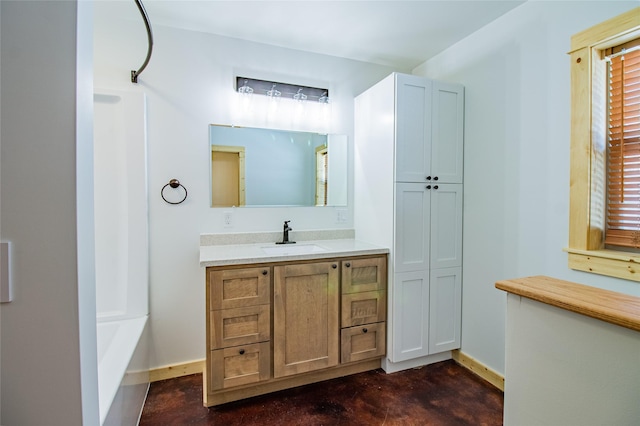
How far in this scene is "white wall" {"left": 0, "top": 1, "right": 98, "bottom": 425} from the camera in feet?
2.33

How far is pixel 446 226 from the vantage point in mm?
2363

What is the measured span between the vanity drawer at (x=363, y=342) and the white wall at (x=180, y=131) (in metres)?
1.08

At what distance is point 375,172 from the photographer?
2.42m

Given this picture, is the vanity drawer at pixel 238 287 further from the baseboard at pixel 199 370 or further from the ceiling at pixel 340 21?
the ceiling at pixel 340 21

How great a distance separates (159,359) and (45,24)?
219cm

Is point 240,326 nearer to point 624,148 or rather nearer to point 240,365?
point 240,365

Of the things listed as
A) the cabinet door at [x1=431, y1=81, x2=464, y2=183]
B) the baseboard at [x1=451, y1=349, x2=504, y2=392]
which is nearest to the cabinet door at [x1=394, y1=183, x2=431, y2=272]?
the cabinet door at [x1=431, y1=81, x2=464, y2=183]

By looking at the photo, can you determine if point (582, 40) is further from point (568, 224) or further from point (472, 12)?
point (568, 224)

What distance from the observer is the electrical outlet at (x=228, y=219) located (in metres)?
2.37

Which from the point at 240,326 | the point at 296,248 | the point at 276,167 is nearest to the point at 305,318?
the point at 240,326

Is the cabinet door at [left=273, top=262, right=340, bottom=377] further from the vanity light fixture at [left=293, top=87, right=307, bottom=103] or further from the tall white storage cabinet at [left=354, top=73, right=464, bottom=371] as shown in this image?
the vanity light fixture at [left=293, top=87, right=307, bottom=103]

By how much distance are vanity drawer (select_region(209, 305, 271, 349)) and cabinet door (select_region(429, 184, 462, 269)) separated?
1284 millimetres

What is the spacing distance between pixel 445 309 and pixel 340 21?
2253 millimetres

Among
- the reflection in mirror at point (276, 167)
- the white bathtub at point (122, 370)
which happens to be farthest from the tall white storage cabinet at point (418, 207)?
the white bathtub at point (122, 370)
